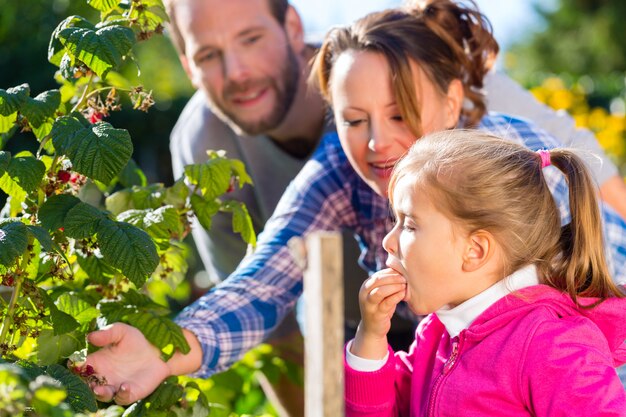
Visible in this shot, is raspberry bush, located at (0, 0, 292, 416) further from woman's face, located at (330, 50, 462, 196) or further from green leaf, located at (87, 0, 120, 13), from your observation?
woman's face, located at (330, 50, 462, 196)

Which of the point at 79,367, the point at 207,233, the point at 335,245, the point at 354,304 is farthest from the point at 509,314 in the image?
the point at 207,233

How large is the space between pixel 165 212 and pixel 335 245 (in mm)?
865

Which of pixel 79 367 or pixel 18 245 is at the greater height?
pixel 18 245

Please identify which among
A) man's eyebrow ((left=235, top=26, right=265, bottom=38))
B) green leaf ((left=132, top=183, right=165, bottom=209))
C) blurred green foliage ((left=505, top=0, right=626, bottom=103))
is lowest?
blurred green foliage ((left=505, top=0, right=626, bottom=103))

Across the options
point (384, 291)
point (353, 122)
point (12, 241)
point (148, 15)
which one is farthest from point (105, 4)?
point (384, 291)

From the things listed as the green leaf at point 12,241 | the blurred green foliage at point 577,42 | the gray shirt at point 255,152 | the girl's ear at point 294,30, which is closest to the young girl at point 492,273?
the green leaf at point 12,241

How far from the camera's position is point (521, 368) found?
179 centimetres

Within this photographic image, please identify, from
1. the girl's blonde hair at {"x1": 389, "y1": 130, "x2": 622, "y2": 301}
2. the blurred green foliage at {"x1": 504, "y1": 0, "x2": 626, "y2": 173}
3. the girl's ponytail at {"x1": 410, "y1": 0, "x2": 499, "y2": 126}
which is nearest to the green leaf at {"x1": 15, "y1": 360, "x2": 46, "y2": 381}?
the girl's blonde hair at {"x1": 389, "y1": 130, "x2": 622, "y2": 301}

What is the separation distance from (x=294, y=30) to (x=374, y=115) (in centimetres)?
125

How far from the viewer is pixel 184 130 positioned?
12.2 feet

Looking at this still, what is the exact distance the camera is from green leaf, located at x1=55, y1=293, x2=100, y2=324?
2068 mm

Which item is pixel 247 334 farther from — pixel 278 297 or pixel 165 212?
pixel 165 212

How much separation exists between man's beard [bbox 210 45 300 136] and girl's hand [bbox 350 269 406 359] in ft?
4.95

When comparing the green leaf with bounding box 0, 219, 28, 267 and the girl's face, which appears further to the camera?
the girl's face
